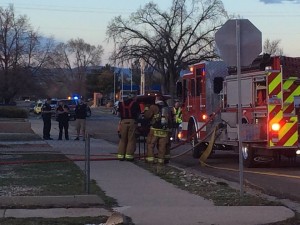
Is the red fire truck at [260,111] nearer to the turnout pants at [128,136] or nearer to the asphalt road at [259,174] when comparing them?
the asphalt road at [259,174]

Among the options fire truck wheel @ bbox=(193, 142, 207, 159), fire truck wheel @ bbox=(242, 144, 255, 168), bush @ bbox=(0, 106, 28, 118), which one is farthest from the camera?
bush @ bbox=(0, 106, 28, 118)

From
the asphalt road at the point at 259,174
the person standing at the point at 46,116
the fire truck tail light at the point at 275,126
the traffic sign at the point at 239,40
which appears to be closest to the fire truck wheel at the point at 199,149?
the asphalt road at the point at 259,174

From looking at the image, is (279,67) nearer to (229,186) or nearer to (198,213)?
(229,186)

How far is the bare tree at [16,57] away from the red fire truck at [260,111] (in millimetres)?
43936

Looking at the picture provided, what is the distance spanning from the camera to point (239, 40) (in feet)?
33.8

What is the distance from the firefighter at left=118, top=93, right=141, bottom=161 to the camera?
54.3 ft

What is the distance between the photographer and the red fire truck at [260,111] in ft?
48.5

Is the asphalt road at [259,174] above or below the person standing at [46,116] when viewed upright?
below

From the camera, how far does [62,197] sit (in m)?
9.56

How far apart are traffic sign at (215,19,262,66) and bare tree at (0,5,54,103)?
5009cm

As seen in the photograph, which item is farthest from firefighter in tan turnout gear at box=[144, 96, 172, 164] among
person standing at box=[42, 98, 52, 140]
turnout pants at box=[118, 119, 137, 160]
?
person standing at box=[42, 98, 52, 140]

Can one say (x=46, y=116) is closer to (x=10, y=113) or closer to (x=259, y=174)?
(x=259, y=174)

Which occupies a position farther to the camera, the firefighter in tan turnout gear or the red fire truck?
the firefighter in tan turnout gear

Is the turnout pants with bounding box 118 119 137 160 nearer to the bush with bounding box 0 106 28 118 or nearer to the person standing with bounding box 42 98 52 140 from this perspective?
the person standing with bounding box 42 98 52 140
